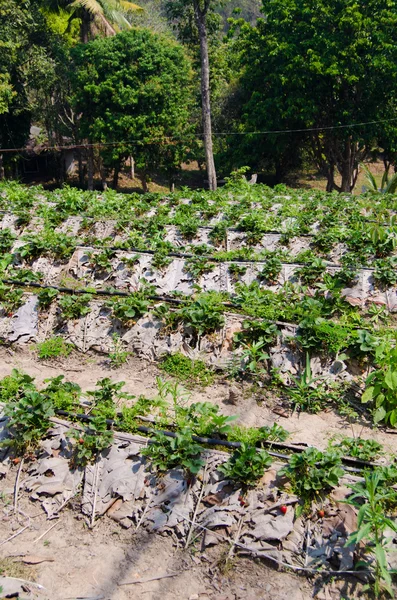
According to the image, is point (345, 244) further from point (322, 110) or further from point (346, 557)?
point (322, 110)

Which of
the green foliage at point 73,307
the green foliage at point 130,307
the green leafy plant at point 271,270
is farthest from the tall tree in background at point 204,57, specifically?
the green foliage at point 130,307

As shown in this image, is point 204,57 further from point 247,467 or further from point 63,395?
point 247,467

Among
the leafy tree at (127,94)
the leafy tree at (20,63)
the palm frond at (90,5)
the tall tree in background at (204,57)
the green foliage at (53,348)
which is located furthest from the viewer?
the leafy tree at (127,94)

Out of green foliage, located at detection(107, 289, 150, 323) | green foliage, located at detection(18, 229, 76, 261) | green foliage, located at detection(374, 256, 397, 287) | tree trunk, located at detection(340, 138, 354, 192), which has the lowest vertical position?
green foliage, located at detection(107, 289, 150, 323)

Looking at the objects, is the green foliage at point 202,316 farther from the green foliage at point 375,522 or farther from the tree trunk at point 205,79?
the tree trunk at point 205,79

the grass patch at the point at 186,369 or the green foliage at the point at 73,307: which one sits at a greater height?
the green foliage at the point at 73,307

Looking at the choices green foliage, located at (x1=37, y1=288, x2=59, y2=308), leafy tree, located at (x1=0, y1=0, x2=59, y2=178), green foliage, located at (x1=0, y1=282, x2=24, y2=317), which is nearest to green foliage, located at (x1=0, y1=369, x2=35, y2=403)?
green foliage, located at (x1=37, y1=288, x2=59, y2=308)

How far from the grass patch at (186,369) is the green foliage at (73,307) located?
4.75ft

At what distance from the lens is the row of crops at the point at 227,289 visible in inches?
229

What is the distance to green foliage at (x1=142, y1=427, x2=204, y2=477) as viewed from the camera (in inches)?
171

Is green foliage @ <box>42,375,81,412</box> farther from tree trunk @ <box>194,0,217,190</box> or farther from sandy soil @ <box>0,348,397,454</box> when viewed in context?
tree trunk @ <box>194,0,217,190</box>

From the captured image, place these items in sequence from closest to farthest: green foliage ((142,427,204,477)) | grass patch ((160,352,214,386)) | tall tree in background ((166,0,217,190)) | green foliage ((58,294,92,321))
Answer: green foliage ((142,427,204,477)) < grass patch ((160,352,214,386)) < green foliage ((58,294,92,321)) < tall tree in background ((166,0,217,190))

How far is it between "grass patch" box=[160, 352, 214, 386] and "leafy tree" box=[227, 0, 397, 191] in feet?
54.5

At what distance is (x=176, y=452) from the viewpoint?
4.45 meters
